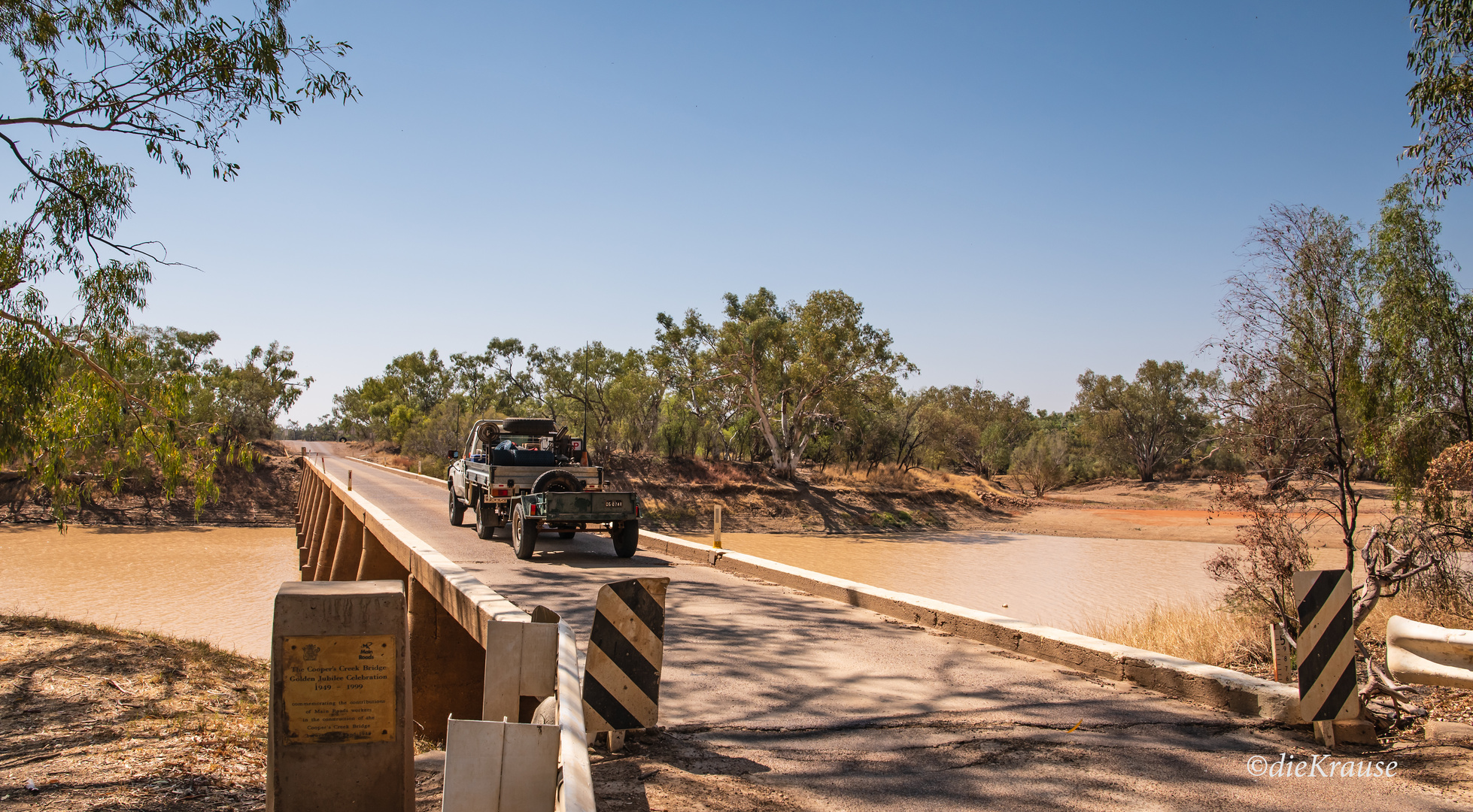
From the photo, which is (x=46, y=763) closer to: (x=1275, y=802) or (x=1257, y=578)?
(x=1275, y=802)

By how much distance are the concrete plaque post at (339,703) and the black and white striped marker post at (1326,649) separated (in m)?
4.94

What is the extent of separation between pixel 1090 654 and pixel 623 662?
12.9ft

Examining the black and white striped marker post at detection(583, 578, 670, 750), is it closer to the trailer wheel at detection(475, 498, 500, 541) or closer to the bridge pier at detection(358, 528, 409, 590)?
the bridge pier at detection(358, 528, 409, 590)

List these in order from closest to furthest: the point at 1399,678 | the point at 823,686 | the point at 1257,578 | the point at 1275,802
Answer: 1. the point at 1275,802
2. the point at 1399,678
3. the point at 823,686
4. the point at 1257,578

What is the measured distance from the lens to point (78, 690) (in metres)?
7.01

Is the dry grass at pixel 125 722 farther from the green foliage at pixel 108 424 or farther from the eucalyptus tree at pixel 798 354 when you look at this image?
the eucalyptus tree at pixel 798 354

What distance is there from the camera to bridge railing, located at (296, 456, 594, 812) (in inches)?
118

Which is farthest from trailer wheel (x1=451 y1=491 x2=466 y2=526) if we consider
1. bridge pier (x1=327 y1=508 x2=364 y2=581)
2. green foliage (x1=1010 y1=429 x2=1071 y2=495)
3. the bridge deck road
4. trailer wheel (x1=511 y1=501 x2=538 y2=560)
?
green foliage (x1=1010 y1=429 x2=1071 y2=495)

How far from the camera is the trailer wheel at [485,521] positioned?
1606 cm

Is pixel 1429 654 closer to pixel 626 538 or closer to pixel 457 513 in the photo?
pixel 626 538

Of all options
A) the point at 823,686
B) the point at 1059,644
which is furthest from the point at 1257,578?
the point at 823,686

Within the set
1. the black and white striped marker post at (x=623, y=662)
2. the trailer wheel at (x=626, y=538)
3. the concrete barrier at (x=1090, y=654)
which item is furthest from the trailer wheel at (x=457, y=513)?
the black and white striped marker post at (x=623, y=662)

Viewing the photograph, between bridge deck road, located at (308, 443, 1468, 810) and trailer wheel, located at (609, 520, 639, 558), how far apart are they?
5071 mm

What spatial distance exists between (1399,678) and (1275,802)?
1.44m
